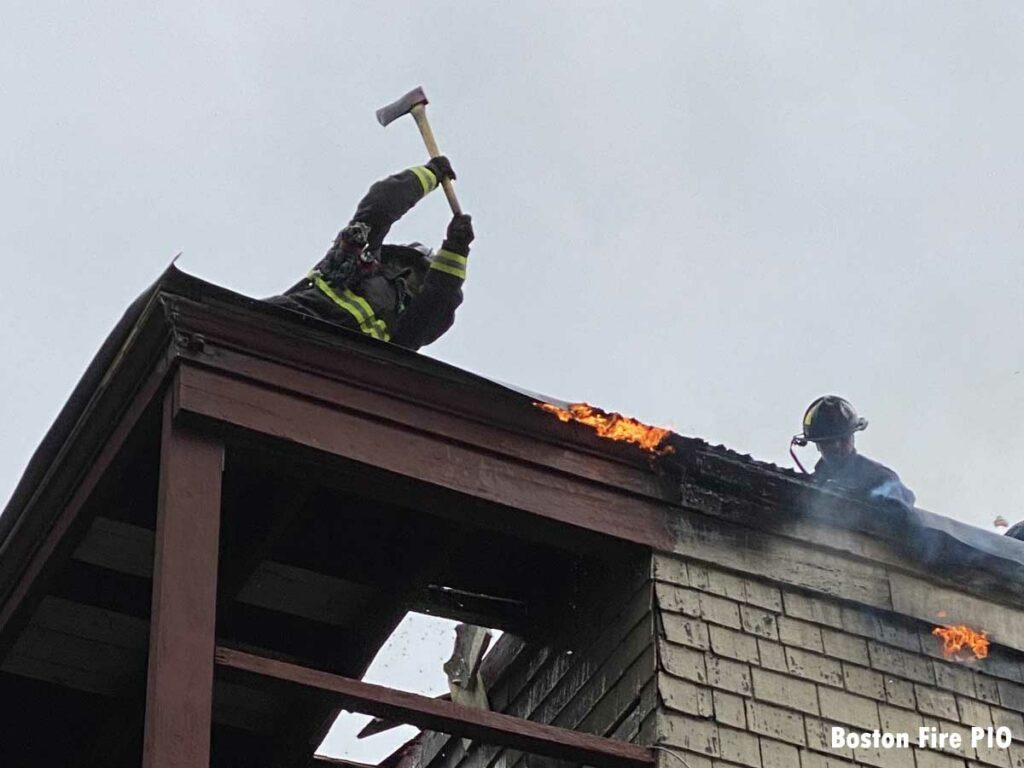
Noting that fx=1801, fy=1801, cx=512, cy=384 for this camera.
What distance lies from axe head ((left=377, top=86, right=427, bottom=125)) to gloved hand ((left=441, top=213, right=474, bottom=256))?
0.84 meters

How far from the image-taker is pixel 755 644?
26.4ft

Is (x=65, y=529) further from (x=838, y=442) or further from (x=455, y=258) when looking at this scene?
(x=838, y=442)

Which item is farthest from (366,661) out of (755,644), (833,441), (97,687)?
(833,441)

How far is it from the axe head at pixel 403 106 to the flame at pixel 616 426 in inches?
88.8

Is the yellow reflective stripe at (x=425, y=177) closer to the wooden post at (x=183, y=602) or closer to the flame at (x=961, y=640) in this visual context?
the wooden post at (x=183, y=602)

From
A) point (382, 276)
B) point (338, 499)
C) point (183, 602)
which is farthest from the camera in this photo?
point (382, 276)

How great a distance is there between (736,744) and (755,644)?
55 cm

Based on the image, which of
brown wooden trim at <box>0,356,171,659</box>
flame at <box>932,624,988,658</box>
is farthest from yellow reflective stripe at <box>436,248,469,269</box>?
flame at <box>932,624,988,658</box>

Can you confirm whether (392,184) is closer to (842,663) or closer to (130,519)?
(130,519)

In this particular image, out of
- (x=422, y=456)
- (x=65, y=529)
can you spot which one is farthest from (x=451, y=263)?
(x=65, y=529)

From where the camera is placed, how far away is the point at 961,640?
863 cm

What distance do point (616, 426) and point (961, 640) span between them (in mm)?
2005

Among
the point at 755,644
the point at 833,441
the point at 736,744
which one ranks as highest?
the point at 833,441

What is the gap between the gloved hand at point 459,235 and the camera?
901cm
